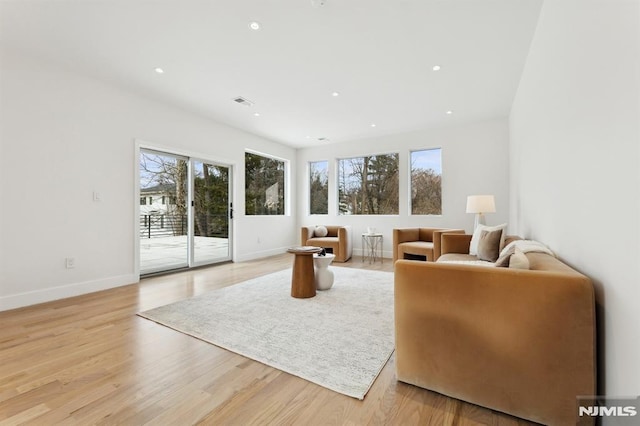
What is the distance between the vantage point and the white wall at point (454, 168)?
488 centimetres

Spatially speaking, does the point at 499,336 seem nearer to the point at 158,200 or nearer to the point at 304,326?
the point at 304,326

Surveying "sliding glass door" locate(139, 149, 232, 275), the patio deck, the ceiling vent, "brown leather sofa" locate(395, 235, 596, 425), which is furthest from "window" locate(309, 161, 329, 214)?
"brown leather sofa" locate(395, 235, 596, 425)

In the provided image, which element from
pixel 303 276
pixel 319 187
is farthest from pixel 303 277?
pixel 319 187

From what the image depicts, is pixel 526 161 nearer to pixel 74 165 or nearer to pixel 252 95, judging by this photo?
pixel 252 95

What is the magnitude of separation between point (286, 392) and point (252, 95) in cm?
360

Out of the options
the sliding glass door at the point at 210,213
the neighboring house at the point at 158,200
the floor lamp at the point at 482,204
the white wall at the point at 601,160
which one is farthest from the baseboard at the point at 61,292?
the floor lamp at the point at 482,204

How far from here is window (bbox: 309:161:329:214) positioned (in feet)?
22.3

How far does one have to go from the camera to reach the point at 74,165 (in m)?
3.29

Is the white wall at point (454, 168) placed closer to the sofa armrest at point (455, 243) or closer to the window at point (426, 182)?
the window at point (426, 182)

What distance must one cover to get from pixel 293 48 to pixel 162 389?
2.95 meters

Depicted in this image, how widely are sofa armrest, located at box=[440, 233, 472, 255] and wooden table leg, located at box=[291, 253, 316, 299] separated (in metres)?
1.85

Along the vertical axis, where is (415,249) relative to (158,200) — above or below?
below

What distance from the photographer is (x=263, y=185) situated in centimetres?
625

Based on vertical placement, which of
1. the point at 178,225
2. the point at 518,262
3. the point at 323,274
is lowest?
the point at 323,274
